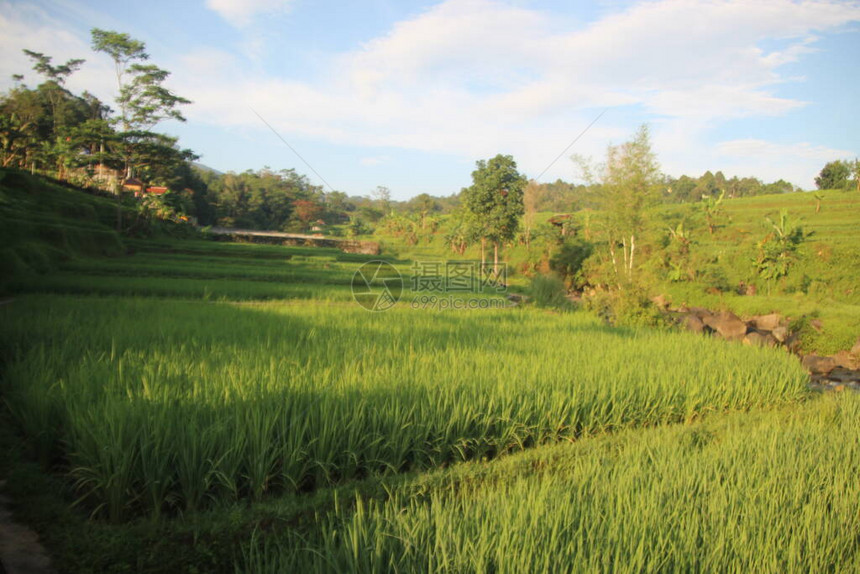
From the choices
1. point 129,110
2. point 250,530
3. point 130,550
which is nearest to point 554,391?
point 250,530

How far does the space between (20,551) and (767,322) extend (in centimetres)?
1376

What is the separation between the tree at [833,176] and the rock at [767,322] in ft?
67.0

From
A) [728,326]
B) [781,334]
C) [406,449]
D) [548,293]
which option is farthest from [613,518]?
[781,334]

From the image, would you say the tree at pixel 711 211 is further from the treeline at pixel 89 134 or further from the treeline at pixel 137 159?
the treeline at pixel 89 134

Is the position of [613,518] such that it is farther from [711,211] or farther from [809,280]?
[711,211]

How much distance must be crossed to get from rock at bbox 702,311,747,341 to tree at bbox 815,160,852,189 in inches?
837

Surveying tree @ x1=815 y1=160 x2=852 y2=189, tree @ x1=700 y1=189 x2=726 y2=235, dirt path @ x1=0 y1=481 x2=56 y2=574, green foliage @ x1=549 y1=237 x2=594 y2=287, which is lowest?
dirt path @ x1=0 y1=481 x2=56 y2=574

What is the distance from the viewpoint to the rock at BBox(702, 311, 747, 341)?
10390 mm

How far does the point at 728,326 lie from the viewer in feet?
34.9

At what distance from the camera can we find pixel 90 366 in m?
3.58

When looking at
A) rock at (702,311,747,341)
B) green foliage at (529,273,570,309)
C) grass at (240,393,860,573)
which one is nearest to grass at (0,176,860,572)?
grass at (240,393,860,573)

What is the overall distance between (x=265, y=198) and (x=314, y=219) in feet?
17.8

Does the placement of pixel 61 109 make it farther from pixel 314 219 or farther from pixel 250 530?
pixel 250 530

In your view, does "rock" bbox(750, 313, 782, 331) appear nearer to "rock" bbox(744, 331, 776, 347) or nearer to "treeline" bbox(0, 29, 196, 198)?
"rock" bbox(744, 331, 776, 347)
